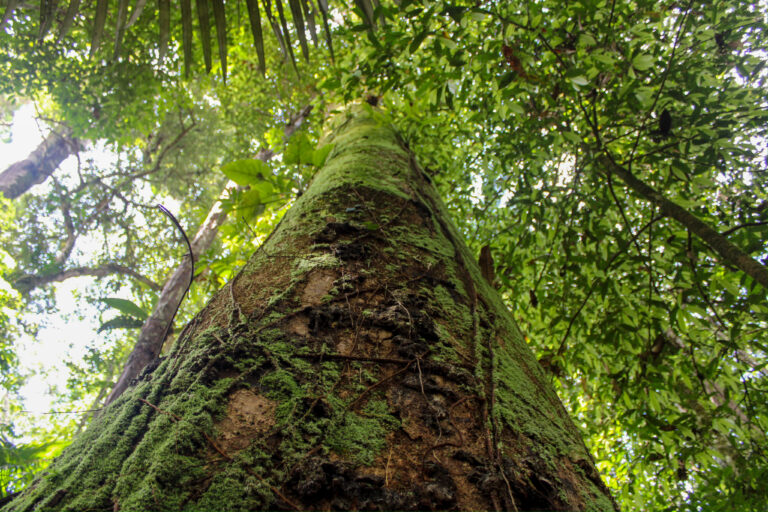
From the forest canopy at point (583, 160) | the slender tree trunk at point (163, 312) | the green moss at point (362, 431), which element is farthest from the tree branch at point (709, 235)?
the slender tree trunk at point (163, 312)

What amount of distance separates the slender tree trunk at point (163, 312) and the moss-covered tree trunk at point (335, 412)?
5.88ft

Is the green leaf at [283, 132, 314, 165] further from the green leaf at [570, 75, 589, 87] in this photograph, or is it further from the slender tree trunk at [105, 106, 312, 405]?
the green leaf at [570, 75, 589, 87]

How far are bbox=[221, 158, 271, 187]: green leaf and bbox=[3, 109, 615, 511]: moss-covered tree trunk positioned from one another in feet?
3.06

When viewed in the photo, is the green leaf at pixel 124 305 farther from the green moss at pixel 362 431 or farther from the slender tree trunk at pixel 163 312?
the green moss at pixel 362 431

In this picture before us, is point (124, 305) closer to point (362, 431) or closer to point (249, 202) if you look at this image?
point (249, 202)

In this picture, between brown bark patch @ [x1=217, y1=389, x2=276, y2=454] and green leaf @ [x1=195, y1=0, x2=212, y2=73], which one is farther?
green leaf @ [x1=195, y1=0, x2=212, y2=73]

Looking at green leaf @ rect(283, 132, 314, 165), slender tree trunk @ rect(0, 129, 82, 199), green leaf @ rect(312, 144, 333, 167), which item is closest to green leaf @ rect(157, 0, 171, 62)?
green leaf @ rect(283, 132, 314, 165)

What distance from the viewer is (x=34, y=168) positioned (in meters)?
8.62

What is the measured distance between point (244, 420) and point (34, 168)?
11562 millimetres

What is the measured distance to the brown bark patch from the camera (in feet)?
2.11

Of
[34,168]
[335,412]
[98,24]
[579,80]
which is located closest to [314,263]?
[335,412]

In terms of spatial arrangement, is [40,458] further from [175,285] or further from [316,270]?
[175,285]

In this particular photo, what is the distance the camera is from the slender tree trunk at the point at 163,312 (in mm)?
3482

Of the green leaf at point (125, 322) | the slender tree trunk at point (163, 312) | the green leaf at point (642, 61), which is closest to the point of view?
the green leaf at point (642, 61)
